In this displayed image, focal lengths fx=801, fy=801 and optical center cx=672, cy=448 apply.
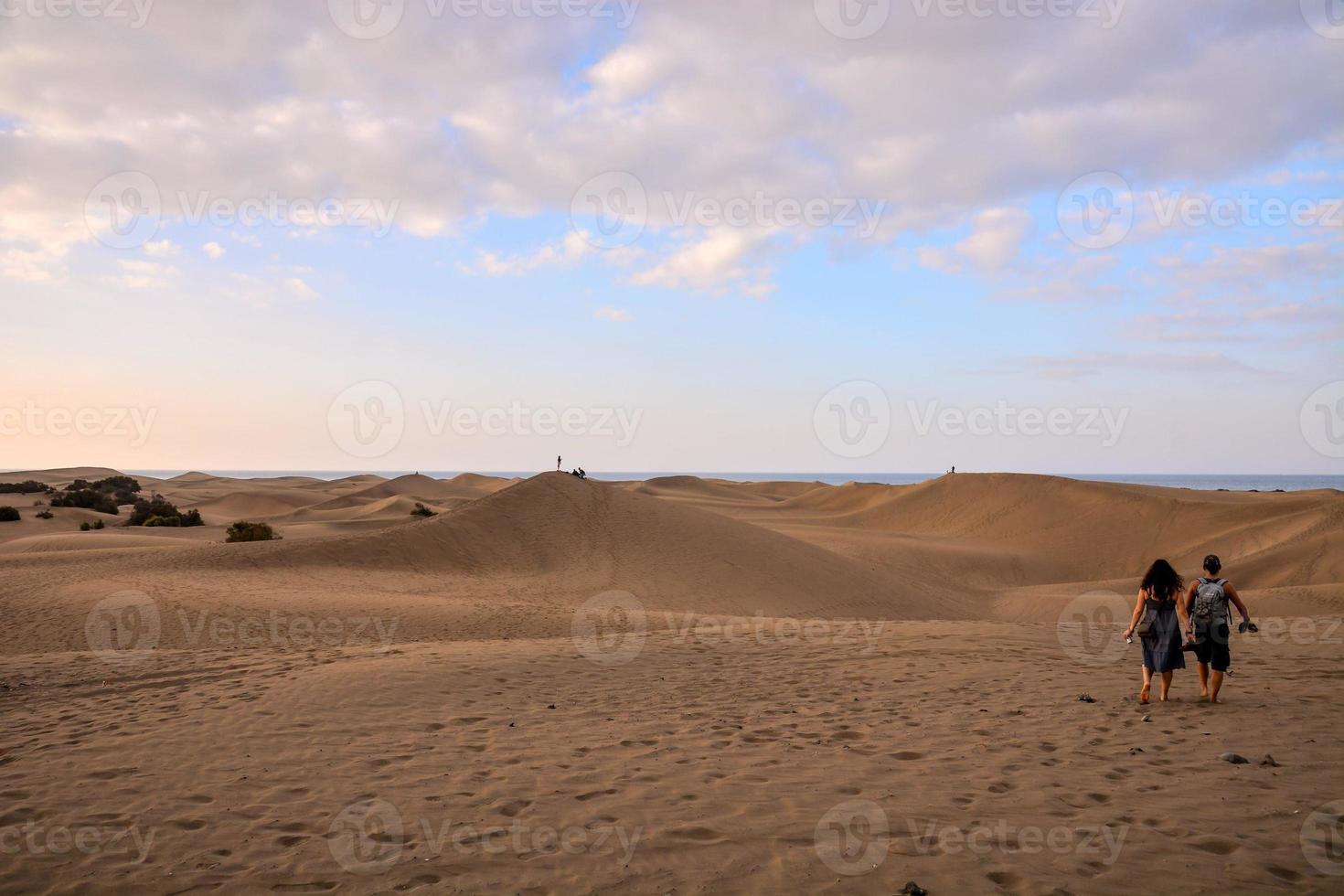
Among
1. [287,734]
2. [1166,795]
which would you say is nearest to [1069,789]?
[1166,795]

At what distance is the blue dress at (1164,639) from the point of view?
27.6ft

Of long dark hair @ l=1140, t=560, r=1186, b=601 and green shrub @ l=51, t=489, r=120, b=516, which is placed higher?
long dark hair @ l=1140, t=560, r=1186, b=601

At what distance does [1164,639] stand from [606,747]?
5.95 meters

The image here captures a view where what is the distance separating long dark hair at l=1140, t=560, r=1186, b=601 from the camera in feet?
27.5

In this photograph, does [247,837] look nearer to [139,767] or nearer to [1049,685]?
[139,767]

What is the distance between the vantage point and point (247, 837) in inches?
205

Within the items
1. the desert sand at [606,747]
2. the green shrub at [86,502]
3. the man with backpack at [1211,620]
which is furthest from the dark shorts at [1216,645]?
the green shrub at [86,502]

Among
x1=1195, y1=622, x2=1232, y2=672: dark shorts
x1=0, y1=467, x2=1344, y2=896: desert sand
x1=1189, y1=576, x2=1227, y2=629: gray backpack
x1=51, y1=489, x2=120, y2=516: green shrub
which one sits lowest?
x1=0, y1=467, x2=1344, y2=896: desert sand

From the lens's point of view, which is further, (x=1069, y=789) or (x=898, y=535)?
(x=898, y=535)

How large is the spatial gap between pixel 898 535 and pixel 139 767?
3755 cm

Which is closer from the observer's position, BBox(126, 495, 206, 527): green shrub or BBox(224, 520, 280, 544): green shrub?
BBox(224, 520, 280, 544): green shrub

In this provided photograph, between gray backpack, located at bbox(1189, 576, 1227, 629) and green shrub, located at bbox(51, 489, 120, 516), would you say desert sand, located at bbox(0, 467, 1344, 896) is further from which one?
green shrub, located at bbox(51, 489, 120, 516)

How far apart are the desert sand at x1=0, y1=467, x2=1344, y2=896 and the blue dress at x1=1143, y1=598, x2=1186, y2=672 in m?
0.50

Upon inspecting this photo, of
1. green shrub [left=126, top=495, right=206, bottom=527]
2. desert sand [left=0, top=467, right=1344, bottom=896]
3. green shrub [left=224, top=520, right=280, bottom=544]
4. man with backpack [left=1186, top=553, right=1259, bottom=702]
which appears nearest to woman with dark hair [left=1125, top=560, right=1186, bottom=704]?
man with backpack [left=1186, top=553, right=1259, bottom=702]
